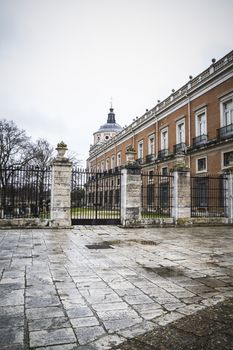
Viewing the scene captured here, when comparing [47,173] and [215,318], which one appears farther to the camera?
[47,173]

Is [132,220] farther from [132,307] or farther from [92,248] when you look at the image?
[132,307]

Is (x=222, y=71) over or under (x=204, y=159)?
over

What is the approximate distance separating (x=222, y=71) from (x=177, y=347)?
2354cm

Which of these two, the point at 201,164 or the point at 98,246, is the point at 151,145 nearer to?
the point at 201,164

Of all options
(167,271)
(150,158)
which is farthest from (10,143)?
(167,271)

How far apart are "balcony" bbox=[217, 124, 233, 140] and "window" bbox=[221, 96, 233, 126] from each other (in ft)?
1.76

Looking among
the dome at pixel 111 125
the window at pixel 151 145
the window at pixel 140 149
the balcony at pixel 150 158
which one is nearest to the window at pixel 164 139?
the balcony at pixel 150 158

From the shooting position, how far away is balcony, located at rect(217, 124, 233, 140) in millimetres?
21922

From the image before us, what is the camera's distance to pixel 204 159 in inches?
976

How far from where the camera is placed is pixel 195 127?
1040 inches

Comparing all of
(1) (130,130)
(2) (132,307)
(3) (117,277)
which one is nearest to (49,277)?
(3) (117,277)

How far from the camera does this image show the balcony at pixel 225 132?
71.9 feet

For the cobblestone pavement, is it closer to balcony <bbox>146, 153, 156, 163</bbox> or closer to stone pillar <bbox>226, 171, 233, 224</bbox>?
stone pillar <bbox>226, 171, 233, 224</bbox>

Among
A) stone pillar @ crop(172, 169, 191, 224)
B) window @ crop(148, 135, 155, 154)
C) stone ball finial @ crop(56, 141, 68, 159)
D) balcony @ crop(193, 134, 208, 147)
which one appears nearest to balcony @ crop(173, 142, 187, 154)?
balcony @ crop(193, 134, 208, 147)
